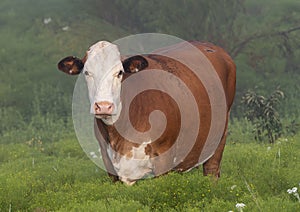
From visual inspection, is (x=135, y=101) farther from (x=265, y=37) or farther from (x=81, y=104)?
(x=265, y=37)

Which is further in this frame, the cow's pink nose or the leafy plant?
the leafy plant

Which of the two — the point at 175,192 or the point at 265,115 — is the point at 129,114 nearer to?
the point at 175,192

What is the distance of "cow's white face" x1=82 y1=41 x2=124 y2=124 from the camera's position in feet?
19.3

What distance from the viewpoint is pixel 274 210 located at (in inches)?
210

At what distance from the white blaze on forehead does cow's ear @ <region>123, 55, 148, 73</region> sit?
11cm

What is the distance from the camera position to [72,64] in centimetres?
658

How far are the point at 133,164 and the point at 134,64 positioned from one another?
44.4 inches

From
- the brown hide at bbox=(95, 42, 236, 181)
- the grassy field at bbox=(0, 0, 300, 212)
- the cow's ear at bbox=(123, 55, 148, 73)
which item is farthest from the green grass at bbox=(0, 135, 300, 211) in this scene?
the cow's ear at bbox=(123, 55, 148, 73)

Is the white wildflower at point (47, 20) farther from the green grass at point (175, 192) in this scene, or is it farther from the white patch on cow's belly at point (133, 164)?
the white patch on cow's belly at point (133, 164)

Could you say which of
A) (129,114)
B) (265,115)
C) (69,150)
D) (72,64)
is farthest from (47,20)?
(129,114)

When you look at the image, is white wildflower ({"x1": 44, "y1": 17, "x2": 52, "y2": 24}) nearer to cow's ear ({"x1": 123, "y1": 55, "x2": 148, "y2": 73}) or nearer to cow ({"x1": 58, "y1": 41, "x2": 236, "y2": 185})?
cow ({"x1": 58, "y1": 41, "x2": 236, "y2": 185})

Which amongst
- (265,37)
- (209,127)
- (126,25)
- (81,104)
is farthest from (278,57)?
(209,127)

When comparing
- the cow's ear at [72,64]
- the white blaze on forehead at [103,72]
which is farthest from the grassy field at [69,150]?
the cow's ear at [72,64]

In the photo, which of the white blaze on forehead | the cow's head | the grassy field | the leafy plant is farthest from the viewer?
the leafy plant
